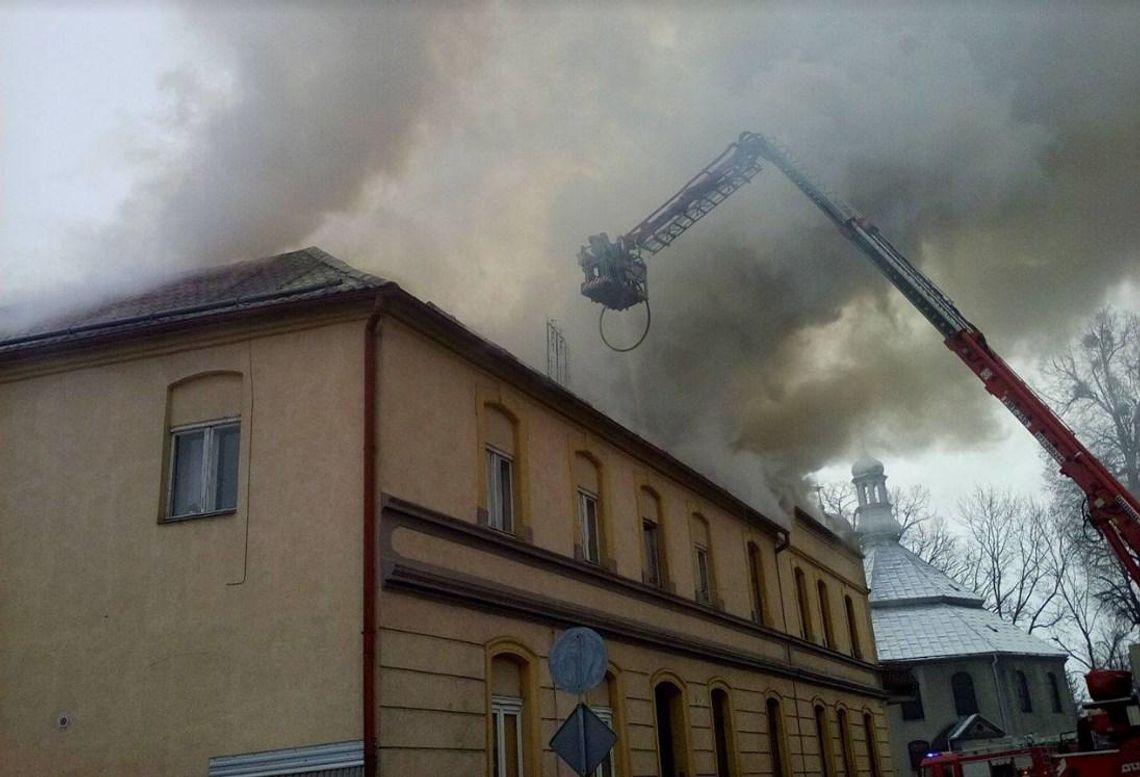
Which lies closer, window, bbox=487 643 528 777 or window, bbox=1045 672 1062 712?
window, bbox=487 643 528 777

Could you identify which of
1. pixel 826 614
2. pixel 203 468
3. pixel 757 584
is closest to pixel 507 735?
pixel 203 468

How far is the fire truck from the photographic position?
12297 mm

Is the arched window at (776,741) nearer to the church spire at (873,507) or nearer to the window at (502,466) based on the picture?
the window at (502,466)

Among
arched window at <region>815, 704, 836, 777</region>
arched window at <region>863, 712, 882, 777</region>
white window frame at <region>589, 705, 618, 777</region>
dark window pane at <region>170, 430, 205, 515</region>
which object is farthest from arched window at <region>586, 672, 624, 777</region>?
arched window at <region>863, 712, 882, 777</region>

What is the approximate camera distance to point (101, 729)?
1102 cm

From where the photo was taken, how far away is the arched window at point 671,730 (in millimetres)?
17094

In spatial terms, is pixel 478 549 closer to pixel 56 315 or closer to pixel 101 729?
pixel 101 729

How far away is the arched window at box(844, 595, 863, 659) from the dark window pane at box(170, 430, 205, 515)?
71.5 ft

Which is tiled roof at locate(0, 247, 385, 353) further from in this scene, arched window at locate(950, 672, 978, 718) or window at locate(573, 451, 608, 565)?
arched window at locate(950, 672, 978, 718)

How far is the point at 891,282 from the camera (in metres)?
16.7

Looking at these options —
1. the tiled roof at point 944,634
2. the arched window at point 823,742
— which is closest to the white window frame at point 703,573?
the arched window at point 823,742

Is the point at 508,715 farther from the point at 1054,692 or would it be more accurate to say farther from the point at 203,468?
the point at 1054,692

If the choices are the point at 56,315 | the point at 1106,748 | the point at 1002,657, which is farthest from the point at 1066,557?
the point at 56,315

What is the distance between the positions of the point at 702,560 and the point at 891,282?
272 inches
